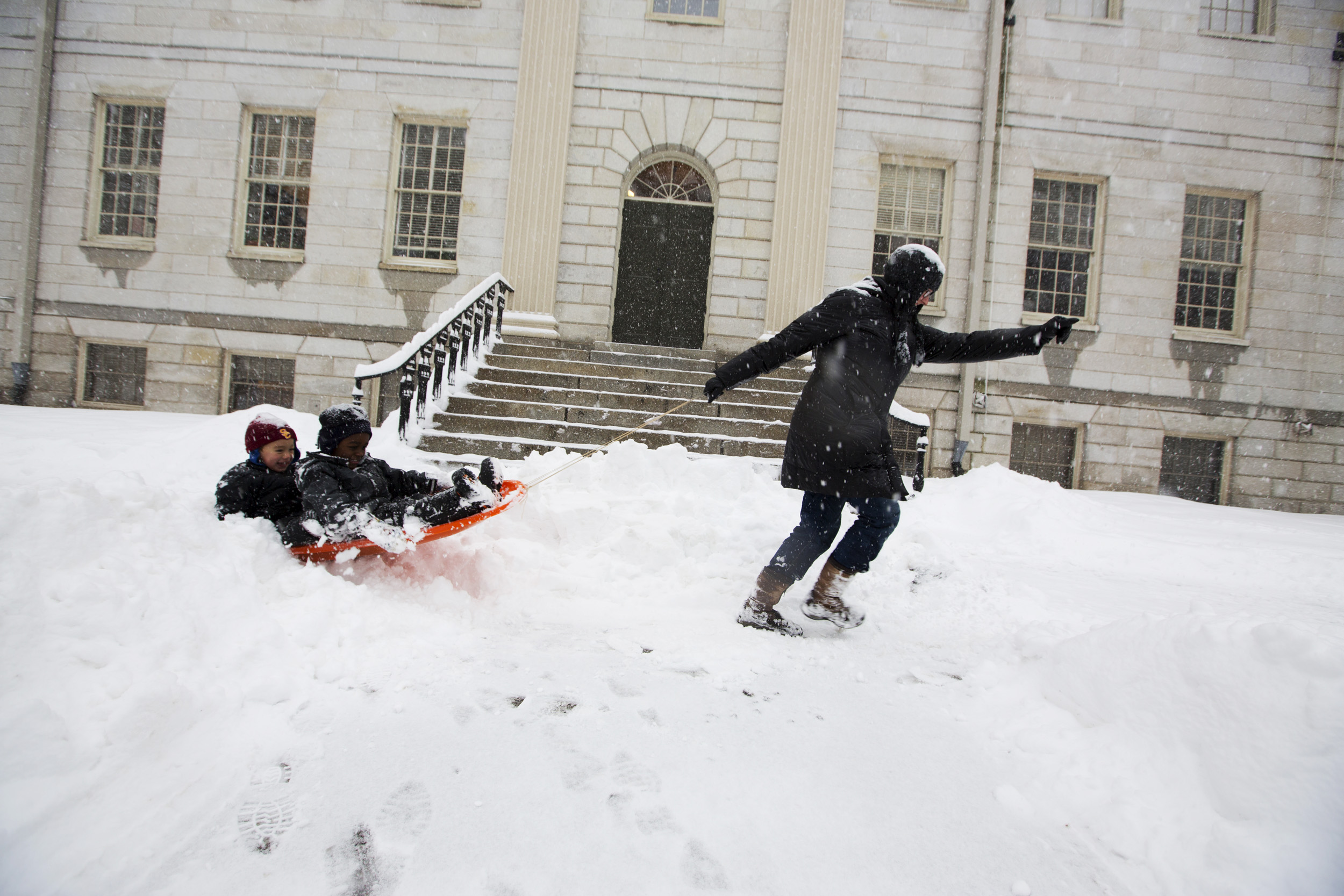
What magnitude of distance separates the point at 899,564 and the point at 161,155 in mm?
12643

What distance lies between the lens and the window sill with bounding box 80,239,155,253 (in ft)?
33.9

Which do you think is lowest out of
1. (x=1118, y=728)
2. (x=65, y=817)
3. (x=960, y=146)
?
(x=65, y=817)

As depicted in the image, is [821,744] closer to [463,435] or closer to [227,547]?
[227,547]

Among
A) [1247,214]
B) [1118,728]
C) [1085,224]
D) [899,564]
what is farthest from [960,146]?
[1118,728]

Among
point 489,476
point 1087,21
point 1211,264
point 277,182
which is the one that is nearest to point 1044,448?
point 1211,264

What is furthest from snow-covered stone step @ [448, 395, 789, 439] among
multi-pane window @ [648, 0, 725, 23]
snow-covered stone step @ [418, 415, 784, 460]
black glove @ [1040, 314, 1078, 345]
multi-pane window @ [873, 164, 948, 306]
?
multi-pane window @ [648, 0, 725, 23]

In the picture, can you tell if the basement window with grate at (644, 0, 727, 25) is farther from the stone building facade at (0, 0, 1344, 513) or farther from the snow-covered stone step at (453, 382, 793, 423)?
the snow-covered stone step at (453, 382, 793, 423)

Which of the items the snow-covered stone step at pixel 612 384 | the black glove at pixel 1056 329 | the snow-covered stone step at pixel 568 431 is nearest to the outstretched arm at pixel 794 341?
the black glove at pixel 1056 329

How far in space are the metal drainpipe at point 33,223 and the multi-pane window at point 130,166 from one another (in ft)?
2.52

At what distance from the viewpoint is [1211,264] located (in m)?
10.3

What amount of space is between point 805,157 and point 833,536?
27.3 feet

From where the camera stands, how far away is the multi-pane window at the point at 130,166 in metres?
10.5

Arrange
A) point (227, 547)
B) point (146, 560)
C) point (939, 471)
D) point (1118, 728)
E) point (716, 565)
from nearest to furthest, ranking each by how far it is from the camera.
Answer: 1. point (1118, 728)
2. point (146, 560)
3. point (227, 547)
4. point (716, 565)
5. point (939, 471)

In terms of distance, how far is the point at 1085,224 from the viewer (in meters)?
10.3
